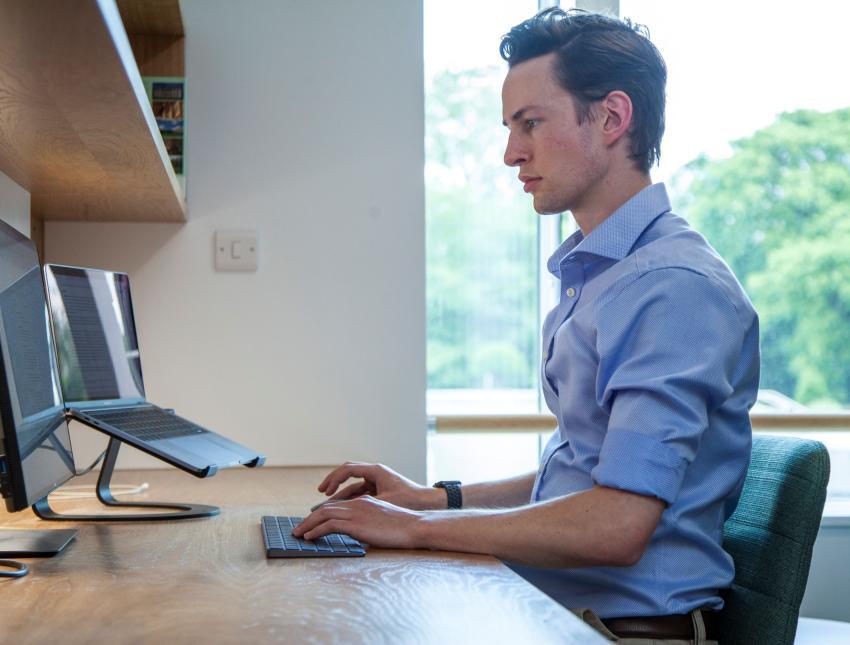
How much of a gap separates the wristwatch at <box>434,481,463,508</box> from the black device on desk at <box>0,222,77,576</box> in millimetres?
528

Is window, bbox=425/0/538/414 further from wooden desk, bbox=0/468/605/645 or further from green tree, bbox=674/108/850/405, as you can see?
wooden desk, bbox=0/468/605/645

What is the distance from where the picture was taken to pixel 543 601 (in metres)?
0.82

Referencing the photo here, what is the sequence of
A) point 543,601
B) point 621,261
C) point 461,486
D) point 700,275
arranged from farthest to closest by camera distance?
point 461,486
point 621,261
point 700,275
point 543,601

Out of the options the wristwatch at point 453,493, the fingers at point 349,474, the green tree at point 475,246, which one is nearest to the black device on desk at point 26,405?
the fingers at point 349,474

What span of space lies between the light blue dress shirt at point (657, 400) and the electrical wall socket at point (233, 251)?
1053 mm

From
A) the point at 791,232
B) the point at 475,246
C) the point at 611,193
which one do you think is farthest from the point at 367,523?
the point at 791,232

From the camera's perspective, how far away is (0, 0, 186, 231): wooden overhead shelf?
2.98 ft

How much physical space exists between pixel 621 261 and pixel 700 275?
148 millimetres

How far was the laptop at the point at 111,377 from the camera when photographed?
4.56ft

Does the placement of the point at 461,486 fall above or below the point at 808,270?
below

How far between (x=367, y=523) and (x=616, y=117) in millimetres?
673

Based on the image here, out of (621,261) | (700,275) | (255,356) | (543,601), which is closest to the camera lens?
(543,601)

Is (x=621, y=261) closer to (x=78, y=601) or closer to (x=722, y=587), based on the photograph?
(x=722, y=587)

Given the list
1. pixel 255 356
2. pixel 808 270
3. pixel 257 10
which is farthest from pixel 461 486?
pixel 808 270
